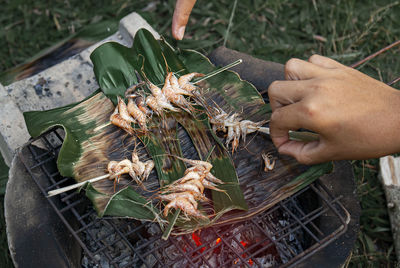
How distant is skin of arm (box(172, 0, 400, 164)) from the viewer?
1.96 meters

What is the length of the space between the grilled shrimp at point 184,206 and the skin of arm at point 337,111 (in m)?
0.66

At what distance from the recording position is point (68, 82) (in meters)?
3.59

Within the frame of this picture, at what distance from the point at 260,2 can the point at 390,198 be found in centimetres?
285

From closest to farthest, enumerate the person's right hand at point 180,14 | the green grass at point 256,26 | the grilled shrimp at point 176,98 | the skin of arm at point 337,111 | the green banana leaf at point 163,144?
the skin of arm at point 337,111
the green banana leaf at point 163,144
the person's right hand at point 180,14
the grilled shrimp at point 176,98
the green grass at point 256,26

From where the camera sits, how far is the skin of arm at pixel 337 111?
6.42 ft

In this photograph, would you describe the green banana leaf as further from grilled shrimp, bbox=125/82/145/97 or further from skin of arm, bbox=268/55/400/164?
skin of arm, bbox=268/55/400/164

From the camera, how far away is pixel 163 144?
111 inches

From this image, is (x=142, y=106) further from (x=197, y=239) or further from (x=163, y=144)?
(x=197, y=239)

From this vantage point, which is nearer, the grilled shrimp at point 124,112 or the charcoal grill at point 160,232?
the charcoal grill at point 160,232

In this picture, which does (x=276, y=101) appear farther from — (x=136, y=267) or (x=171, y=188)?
(x=136, y=267)

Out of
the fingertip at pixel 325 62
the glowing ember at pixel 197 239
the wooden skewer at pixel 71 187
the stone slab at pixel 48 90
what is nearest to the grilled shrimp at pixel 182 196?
the glowing ember at pixel 197 239

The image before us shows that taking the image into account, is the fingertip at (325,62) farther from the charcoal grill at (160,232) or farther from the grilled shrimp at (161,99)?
the grilled shrimp at (161,99)

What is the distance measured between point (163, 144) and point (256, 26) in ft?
8.85

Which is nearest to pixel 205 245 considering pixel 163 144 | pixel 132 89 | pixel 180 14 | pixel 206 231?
pixel 206 231
